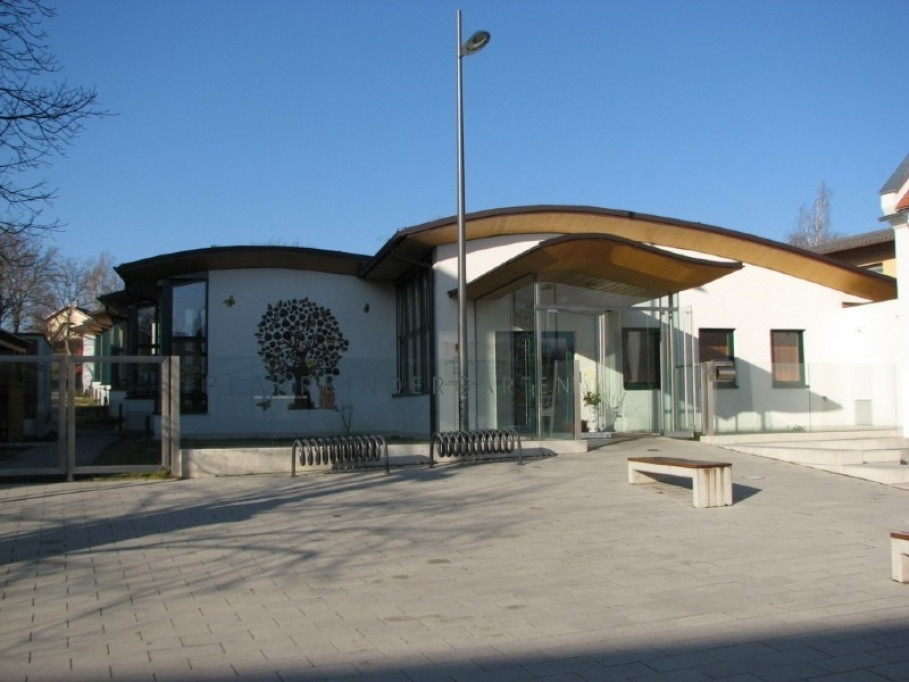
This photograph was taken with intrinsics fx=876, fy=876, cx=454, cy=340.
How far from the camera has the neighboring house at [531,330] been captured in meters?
17.9

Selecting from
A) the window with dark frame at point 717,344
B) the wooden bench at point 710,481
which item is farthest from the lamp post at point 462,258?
the window with dark frame at point 717,344

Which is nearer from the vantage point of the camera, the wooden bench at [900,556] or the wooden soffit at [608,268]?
the wooden bench at [900,556]

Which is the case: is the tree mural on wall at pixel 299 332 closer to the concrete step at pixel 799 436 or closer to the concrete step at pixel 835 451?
the concrete step at pixel 799 436

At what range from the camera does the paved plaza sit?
570cm

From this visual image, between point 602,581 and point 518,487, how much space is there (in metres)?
5.77

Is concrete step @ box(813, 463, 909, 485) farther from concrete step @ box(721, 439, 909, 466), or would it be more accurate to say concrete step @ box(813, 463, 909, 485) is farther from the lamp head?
the lamp head

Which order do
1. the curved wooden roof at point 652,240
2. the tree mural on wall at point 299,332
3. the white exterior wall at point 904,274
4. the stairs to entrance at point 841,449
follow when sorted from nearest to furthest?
1. the stairs to entrance at point 841,449
2. the white exterior wall at point 904,274
3. the curved wooden roof at point 652,240
4. the tree mural on wall at point 299,332

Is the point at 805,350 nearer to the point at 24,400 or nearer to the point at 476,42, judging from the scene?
the point at 476,42

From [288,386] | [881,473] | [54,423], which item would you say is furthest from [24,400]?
[881,473]

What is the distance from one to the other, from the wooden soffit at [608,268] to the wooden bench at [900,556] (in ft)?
34.3

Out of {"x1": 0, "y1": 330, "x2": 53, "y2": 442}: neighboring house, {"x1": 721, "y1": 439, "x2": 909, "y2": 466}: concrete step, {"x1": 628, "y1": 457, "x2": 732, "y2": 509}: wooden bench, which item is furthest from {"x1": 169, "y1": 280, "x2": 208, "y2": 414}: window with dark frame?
{"x1": 628, "y1": 457, "x2": 732, "y2": 509}: wooden bench

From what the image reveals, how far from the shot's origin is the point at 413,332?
24219mm

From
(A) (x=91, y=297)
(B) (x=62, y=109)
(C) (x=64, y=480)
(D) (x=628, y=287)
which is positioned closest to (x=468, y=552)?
(B) (x=62, y=109)

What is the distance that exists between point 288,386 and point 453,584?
1020 cm
